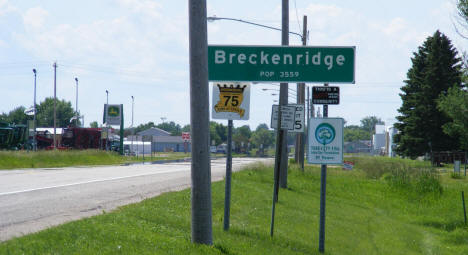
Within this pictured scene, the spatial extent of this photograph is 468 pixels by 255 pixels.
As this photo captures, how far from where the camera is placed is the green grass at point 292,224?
291 inches

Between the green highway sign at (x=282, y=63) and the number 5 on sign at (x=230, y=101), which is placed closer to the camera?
the green highway sign at (x=282, y=63)

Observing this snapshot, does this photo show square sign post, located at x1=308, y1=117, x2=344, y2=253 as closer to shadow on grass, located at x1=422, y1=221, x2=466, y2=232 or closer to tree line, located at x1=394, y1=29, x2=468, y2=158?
shadow on grass, located at x1=422, y1=221, x2=466, y2=232

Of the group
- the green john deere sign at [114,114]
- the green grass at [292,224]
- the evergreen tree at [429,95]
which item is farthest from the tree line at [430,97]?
the green john deere sign at [114,114]

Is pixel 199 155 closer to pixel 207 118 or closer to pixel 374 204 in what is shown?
pixel 207 118

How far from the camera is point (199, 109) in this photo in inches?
298

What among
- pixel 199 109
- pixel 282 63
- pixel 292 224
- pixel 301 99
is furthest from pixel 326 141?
pixel 301 99

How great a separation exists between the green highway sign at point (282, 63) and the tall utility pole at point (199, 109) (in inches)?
79.4

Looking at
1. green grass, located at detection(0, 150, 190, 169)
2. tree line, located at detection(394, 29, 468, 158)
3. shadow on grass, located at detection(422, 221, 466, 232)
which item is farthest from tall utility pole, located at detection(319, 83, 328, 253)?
tree line, located at detection(394, 29, 468, 158)

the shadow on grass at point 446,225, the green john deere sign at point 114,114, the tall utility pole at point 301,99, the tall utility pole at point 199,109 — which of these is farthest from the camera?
the green john deere sign at point 114,114

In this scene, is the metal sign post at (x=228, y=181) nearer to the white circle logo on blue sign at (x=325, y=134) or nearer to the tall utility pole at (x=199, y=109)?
the white circle logo on blue sign at (x=325, y=134)

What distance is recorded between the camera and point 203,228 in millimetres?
7672

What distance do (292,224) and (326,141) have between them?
12.1ft

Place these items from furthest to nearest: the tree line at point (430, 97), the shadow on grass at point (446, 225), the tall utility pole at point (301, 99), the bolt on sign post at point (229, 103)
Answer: the tree line at point (430, 97), the tall utility pole at point (301, 99), the shadow on grass at point (446, 225), the bolt on sign post at point (229, 103)

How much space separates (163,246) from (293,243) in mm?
3383
